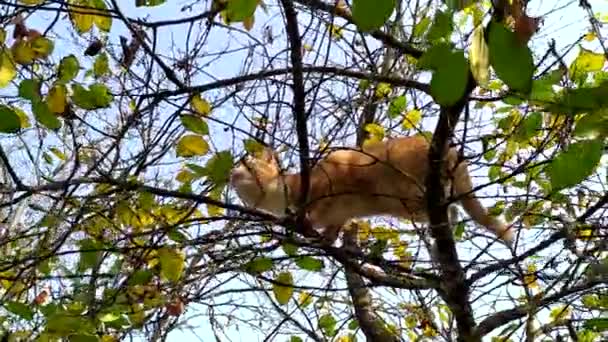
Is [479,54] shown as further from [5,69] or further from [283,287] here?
[283,287]

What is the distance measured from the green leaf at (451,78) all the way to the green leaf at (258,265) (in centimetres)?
150

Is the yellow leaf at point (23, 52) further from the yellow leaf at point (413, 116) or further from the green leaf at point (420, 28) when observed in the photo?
the yellow leaf at point (413, 116)

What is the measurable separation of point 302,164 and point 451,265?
0.61 metres

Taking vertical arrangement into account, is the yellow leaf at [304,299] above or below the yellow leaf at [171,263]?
above

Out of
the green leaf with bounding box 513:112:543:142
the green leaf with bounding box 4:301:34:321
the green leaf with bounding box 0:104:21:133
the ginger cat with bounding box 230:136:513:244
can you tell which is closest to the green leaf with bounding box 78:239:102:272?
the green leaf with bounding box 4:301:34:321

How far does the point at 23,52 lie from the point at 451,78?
4.79ft

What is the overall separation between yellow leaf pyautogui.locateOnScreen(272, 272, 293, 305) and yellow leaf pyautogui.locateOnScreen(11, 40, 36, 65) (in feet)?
3.19

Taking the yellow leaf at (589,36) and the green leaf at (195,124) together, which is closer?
the green leaf at (195,124)

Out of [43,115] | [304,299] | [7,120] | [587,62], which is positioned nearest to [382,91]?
[587,62]

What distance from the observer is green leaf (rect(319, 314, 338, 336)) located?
10.1 feet

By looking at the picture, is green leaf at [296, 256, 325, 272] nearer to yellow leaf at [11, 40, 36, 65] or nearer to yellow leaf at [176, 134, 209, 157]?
yellow leaf at [176, 134, 209, 157]

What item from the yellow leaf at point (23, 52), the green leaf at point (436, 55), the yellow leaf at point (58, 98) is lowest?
the green leaf at point (436, 55)

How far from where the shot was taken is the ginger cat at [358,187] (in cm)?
286

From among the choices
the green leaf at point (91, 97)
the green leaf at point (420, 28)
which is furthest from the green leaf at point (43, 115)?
the green leaf at point (420, 28)
